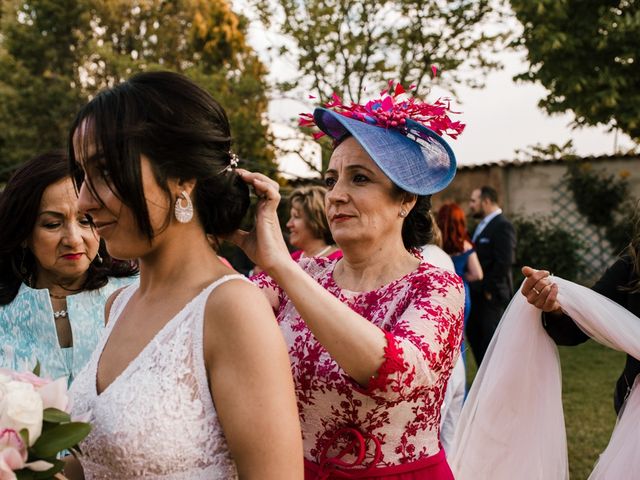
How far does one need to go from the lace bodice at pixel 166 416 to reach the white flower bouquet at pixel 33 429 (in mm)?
132

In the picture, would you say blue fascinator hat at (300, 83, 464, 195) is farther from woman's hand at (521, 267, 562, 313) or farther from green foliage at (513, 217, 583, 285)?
green foliage at (513, 217, 583, 285)

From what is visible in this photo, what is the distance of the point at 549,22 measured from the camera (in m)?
9.09

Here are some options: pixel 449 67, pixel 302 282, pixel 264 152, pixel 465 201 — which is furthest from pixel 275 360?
pixel 465 201

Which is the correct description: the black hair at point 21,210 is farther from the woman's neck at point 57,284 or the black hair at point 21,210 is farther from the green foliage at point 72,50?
the green foliage at point 72,50

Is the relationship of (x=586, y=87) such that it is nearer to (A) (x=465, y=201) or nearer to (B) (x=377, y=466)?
(A) (x=465, y=201)

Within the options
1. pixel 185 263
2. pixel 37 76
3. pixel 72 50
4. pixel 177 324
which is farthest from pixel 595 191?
pixel 37 76

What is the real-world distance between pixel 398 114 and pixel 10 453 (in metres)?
1.66

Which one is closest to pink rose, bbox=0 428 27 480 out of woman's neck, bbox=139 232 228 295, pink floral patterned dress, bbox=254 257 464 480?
woman's neck, bbox=139 232 228 295

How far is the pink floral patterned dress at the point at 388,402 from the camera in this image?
6.95 ft

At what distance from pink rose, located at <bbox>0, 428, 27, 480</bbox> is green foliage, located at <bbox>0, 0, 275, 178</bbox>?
17868mm

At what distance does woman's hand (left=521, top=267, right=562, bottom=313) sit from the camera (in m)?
2.62

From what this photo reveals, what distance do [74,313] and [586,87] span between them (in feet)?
26.8

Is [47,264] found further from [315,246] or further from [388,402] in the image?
[315,246]

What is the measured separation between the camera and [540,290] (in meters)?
2.64
